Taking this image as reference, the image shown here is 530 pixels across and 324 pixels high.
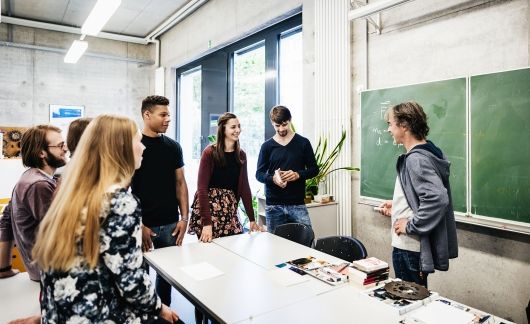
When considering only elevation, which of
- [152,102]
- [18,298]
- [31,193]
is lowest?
[18,298]

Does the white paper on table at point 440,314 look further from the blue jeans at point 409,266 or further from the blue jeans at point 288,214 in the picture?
the blue jeans at point 288,214

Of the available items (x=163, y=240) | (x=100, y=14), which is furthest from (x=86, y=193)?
(x=100, y=14)

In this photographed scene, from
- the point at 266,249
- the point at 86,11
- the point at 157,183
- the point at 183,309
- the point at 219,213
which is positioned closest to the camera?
the point at 266,249

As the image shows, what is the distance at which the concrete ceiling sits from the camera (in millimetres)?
6012

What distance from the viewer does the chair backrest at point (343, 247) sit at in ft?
7.63

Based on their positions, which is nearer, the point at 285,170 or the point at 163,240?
the point at 163,240

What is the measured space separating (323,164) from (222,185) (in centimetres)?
132

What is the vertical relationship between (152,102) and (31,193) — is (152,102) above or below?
above

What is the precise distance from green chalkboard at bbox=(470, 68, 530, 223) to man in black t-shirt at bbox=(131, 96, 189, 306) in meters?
2.25

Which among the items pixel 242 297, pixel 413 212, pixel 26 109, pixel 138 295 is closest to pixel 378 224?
pixel 413 212

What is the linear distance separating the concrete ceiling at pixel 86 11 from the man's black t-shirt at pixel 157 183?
14.1ft

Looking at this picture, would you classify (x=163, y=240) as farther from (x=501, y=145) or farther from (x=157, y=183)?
(x=501, y=145)

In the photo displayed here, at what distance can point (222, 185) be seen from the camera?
9.02 feet

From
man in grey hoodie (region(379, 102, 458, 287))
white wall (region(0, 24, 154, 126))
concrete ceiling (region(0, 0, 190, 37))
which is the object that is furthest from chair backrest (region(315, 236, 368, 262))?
white wall (region(0, 24, 154, 126))
